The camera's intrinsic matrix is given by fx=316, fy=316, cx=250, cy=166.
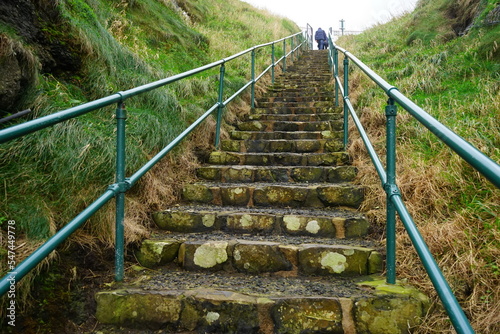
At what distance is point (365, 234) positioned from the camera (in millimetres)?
2113

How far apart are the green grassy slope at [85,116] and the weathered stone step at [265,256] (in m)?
0.22

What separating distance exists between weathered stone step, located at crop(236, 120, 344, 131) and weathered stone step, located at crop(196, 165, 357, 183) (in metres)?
1.20

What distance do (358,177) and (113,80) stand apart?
2.39m

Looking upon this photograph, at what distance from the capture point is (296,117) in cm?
445

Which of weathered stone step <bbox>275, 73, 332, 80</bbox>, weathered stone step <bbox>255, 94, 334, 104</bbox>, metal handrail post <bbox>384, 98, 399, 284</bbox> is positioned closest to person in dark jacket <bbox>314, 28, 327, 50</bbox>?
weathered stone step <bbox>275, 73, 332, 80</bbox>

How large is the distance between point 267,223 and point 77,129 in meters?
1.41

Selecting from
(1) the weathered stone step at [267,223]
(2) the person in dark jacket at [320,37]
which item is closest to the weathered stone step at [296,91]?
(1) the weathered stone step at [267,223]

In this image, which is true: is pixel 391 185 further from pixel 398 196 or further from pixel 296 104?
pixel 296 104

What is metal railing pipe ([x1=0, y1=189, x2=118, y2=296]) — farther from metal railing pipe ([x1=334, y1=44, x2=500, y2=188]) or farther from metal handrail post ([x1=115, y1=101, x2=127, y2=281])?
metal railing pipe ([x1=334, y1=44, x2=500, y2=188])

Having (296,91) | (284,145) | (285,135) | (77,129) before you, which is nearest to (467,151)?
(77,129)

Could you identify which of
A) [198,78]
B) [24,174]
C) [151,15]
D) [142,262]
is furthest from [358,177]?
[151,15]

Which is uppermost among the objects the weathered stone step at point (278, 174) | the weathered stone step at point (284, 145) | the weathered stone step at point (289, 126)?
the weathered stone step at point (289, 126)

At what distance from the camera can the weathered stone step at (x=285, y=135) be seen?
146 inches

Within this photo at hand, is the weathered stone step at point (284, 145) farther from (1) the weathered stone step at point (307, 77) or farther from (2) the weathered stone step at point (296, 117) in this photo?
(1) the weathered stone step at point (307, 77)
